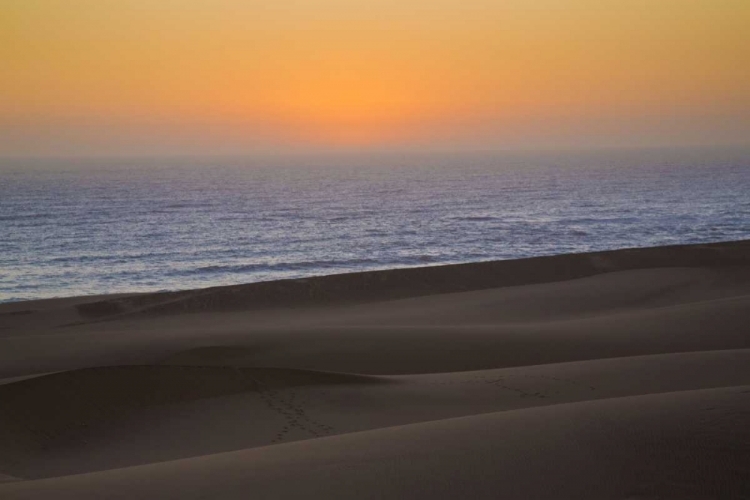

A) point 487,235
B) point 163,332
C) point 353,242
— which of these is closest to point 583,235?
point 487,235

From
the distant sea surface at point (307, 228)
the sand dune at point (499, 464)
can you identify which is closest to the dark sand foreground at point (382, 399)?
the sand dune at point (499, 464)

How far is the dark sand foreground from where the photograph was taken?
279 inches

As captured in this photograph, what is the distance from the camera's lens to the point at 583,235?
151ft

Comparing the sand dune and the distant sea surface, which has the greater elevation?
the sand dune

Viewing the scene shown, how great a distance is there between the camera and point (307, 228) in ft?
166

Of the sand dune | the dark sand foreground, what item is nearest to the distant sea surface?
the dark sand foreground

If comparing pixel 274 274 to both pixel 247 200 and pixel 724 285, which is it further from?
pixel 247 200

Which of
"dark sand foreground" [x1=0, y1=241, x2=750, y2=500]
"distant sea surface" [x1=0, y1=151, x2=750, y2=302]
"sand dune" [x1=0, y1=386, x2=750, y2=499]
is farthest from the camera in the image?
"distant sea surface" [x1=0, y1=151, x2=750, y2=302]

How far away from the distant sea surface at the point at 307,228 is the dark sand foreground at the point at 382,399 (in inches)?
408

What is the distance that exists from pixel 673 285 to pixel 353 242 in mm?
21324

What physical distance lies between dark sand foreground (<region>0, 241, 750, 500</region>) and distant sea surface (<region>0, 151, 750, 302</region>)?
10.4 meters

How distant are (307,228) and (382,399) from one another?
39.2 m

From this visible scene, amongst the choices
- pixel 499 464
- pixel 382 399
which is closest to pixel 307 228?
pixel 382 399

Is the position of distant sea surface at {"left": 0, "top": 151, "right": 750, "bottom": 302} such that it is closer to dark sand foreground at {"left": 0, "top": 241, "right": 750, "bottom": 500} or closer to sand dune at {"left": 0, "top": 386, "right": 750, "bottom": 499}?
dark sand foreground at {"left": 0, "top": 241, "right": 750, "bottom": 500}
